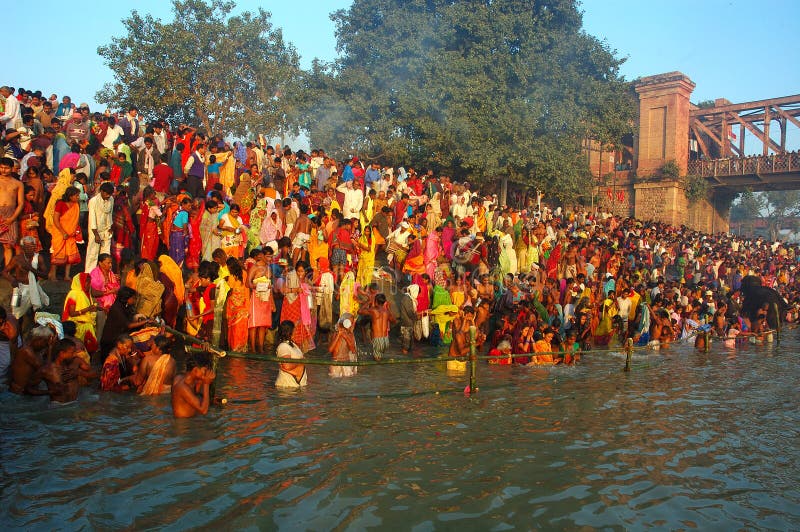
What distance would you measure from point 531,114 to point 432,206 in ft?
28.7

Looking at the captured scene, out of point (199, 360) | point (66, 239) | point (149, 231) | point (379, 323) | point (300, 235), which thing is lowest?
point (199, 360)

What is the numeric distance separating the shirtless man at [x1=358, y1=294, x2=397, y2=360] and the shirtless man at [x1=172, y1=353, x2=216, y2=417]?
13.7 ft

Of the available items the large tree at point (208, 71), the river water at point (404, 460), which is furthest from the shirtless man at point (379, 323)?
the large tree at point (208, 71)

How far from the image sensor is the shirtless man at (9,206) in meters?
8.74

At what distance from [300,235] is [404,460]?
263 inches

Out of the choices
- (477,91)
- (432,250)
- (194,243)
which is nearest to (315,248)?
(194,243)

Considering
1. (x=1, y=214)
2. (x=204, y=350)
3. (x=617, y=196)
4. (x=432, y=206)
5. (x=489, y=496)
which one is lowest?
(x=489, y=496)

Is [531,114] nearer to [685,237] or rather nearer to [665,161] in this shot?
[685,237]

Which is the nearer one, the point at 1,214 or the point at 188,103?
the point at 1,214

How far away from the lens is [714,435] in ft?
23.8

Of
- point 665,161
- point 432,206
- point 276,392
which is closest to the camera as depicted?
point 276,392

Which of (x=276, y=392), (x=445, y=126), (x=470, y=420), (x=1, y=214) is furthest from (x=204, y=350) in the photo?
(x=445, y=126)

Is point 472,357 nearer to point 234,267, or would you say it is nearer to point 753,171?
point 234,267

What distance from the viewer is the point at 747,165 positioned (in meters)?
32.0
